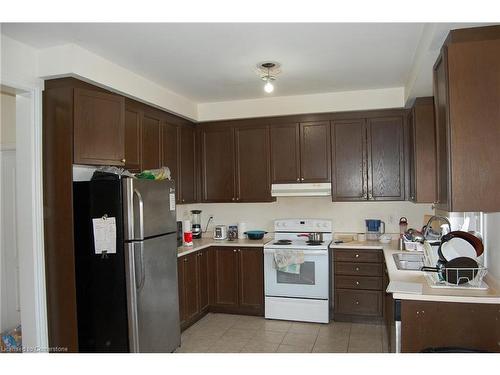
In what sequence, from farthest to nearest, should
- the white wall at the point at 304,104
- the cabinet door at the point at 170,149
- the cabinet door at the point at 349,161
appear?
the cabinet door at the point at 349,161 < the white wall at the point at 304,104 < the cabinet door at the point at 170,149

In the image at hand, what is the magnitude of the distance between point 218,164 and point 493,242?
299cm

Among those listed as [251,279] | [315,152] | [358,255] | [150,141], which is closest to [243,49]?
[150,141]

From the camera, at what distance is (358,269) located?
13.1 ft

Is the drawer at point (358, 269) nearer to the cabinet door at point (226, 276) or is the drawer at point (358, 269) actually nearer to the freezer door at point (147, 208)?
the cabinet door at point (226, 276)

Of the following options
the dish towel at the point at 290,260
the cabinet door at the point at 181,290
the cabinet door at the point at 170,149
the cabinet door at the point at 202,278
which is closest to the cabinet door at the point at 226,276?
the cabinet door at the point at 202,278

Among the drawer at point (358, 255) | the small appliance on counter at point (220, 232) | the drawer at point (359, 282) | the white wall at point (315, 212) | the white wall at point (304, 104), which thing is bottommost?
the drawer at point (359, 282)

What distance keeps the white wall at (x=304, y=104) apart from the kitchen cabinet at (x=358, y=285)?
5.16ft

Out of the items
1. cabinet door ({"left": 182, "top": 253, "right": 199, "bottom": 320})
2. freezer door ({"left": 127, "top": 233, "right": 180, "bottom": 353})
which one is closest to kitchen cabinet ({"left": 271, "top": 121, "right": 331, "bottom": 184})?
cabinet door ({"left": 182, "top": 253, "right": 199, "bottom": 320})

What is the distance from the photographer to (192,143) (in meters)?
4.61

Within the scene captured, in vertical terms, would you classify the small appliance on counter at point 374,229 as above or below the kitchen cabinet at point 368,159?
below

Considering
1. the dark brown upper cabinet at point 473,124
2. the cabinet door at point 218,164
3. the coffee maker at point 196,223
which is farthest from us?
the coffee maker at point 196,223

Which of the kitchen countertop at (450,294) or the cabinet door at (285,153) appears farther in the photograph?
the cabinet door at (285,153)

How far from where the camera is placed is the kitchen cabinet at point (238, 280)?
426 centimetres

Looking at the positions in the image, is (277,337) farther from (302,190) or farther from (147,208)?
(147,208)
